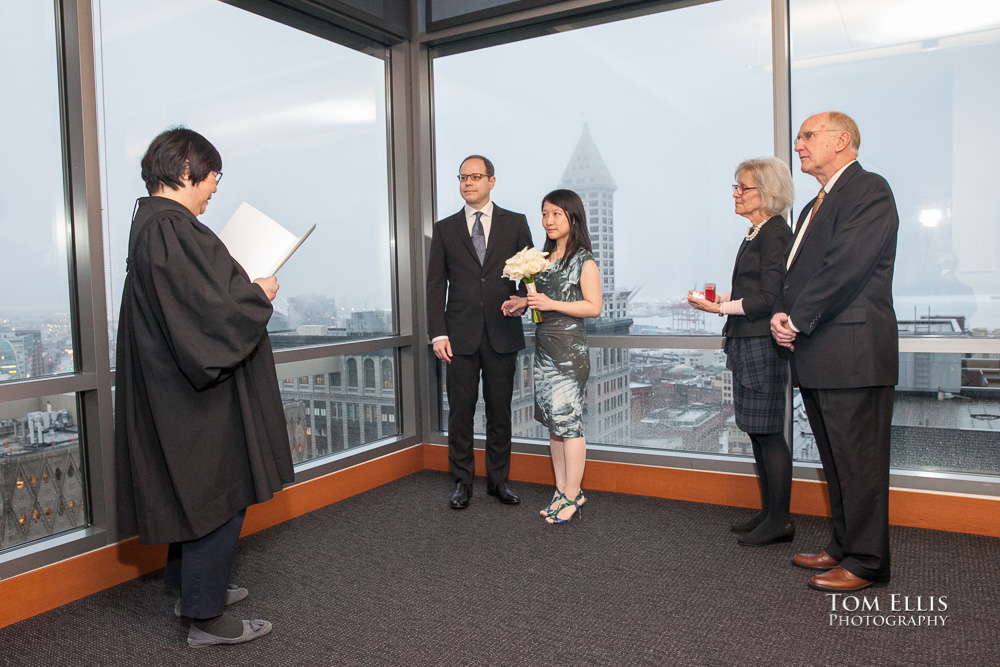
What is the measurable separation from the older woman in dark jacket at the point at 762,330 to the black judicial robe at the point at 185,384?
6.26 ft

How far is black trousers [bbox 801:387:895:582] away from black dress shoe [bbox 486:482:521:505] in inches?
66.0

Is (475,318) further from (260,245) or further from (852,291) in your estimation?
(852,291)

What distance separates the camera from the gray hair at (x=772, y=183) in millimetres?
3023

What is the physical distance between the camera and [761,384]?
304cm

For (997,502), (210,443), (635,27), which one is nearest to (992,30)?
(635,27)

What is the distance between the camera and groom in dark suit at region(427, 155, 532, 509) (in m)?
3.74

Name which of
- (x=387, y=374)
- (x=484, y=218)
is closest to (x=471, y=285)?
(x=484, y=218)

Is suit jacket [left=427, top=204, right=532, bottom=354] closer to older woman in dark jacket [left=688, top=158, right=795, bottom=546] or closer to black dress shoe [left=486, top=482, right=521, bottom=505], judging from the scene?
black dress shoe [left=486, top=482, right=521, bottom=505]

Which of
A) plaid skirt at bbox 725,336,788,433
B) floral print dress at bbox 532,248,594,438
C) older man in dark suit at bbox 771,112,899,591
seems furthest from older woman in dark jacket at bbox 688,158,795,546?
floral print dress at bbox 532,248,594,438

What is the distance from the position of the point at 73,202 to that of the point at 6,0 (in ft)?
2.46

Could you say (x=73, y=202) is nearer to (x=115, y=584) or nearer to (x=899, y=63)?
(x=115, y=584)

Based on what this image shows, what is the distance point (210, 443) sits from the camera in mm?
2229

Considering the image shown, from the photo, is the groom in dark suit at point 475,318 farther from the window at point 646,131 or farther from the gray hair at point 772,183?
the gray hair at point 772,183

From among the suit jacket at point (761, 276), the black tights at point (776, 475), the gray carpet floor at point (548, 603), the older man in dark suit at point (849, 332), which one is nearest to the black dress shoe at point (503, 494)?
the gray carpet floor at point (548, 603)
